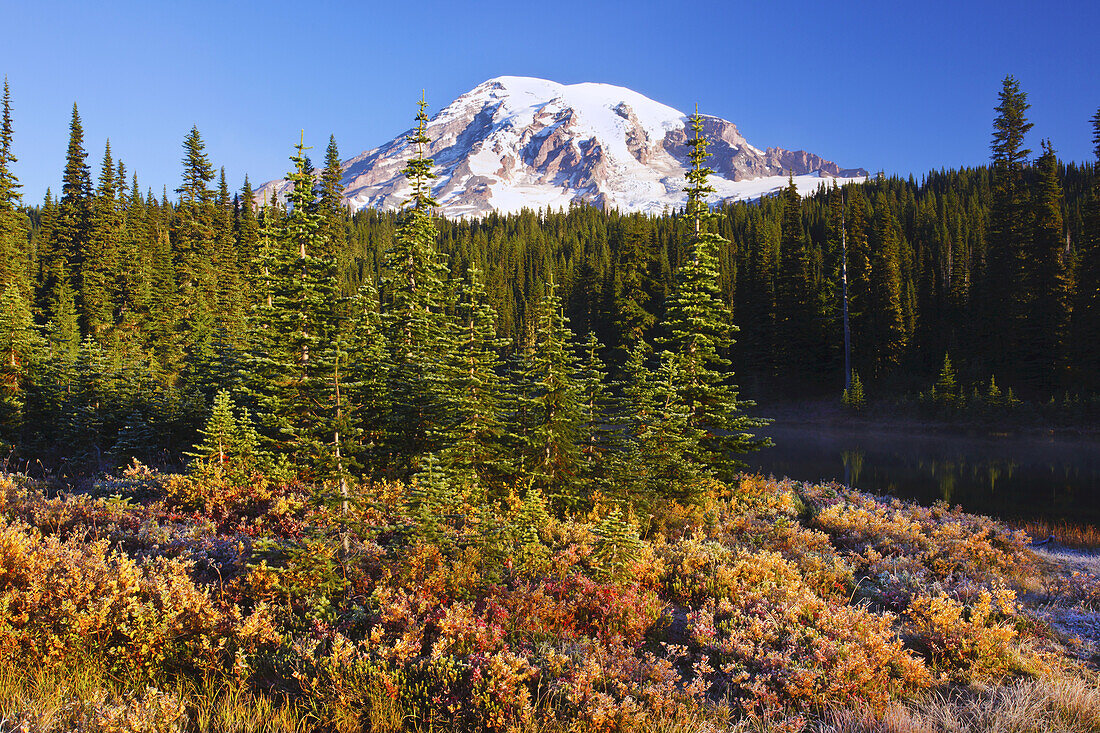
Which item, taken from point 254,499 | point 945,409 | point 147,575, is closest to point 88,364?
point 254,499

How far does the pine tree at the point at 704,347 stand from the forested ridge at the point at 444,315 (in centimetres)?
16

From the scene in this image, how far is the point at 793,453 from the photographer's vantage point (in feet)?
112

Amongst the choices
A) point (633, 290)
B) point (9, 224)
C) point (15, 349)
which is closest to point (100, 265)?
point (9, 224)

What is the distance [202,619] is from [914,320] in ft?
206

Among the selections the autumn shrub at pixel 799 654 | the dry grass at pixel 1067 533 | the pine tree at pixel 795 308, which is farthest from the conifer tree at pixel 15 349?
the pine tree at pixel 795 308

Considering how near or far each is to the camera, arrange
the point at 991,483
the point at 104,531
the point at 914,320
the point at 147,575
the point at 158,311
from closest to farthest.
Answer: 1. the point at 147,575
2. the point at 104,531
3. the point at 991,483
4. the point at 158,311
5. the point at 914,320

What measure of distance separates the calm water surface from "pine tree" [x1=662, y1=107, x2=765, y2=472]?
7.25 meters

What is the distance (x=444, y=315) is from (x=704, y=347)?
7365 millimetres

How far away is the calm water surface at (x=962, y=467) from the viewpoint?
20.2m

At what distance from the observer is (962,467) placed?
1095 inches

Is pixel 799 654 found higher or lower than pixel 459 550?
lower

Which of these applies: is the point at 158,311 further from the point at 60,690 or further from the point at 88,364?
the point at 60,690

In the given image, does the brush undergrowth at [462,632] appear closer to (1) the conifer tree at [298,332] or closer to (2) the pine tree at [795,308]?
(1) the conifer tree at [298,332]

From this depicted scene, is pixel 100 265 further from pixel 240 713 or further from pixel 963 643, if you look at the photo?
pixel 963 643
